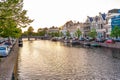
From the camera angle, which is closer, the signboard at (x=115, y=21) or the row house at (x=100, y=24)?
the signboard at (x=115, y=21)

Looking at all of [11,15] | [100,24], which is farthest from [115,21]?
[11,15]

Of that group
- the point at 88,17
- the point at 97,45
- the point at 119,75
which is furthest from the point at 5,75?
the point at 88,17

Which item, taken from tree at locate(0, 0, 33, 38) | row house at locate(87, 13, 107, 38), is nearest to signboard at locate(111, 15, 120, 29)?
row house at locate(87, 13, 107, 38)

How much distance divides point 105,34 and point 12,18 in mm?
121165

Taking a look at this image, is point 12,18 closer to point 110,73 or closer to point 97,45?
point 110,73

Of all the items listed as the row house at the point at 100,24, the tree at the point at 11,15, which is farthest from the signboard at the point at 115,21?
the tree at the point at 11,15

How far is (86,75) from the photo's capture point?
1462 inches

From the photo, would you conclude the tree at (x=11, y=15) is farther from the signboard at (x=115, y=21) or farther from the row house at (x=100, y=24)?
the row house at (x=100, y=24)

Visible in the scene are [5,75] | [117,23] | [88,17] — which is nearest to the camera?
[5,75]

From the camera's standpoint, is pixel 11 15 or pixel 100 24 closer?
pixel 11 15

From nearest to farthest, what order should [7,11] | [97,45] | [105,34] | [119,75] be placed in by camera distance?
1. [7,11]
2. [119,75]
3. [97,45]
4. [105,34]

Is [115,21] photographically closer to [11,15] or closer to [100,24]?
[100,24]

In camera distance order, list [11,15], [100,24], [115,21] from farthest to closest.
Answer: [100,24] < [115,21] < [11,15]

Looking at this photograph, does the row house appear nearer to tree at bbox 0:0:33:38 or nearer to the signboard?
the signboard
